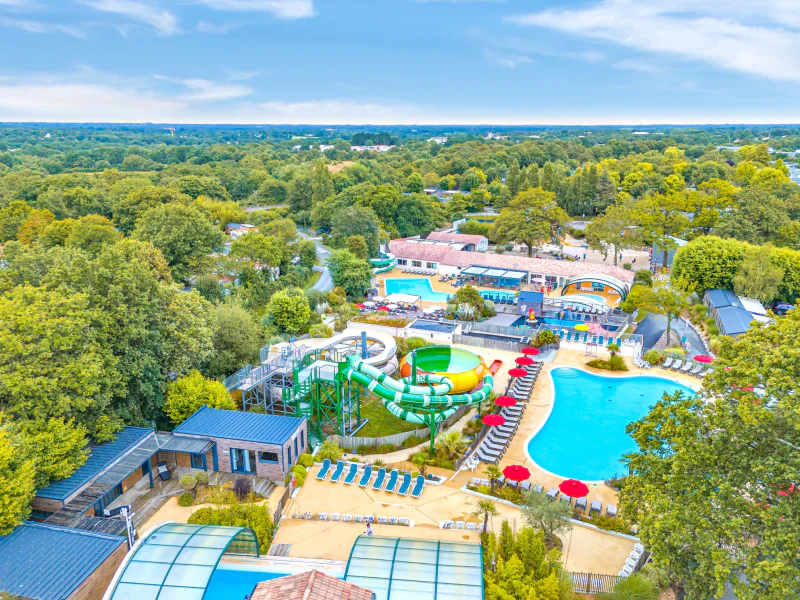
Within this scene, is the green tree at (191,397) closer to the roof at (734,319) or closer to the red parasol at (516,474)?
the red parasol at (516,474)

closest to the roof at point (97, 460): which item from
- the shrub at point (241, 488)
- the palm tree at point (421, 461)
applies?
the shrub at point (241, 488)

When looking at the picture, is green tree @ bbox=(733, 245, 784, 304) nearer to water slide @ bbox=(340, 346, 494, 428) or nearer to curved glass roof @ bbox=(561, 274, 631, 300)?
curved glass roof @ bbox=(561, 274, 631, 300)

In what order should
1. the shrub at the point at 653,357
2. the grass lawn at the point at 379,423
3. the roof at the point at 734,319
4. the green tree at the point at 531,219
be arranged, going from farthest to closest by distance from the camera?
the green tree at the point at 531,219 → the roof at the point at 734,319 → the shrub at the point at 653,357 → the grass lawn at the point at 379,423

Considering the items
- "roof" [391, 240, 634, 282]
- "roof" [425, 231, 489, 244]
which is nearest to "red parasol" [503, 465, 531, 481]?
"roof" [391, 240, 634, 282]

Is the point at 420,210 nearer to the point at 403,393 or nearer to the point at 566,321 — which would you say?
the point at 566,321

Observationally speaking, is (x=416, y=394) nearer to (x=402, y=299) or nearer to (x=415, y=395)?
(x=415, y=395)

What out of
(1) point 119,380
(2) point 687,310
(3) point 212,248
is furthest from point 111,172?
(2) point 687,310

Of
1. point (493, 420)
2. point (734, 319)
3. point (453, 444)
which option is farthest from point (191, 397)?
point (734, 319)
